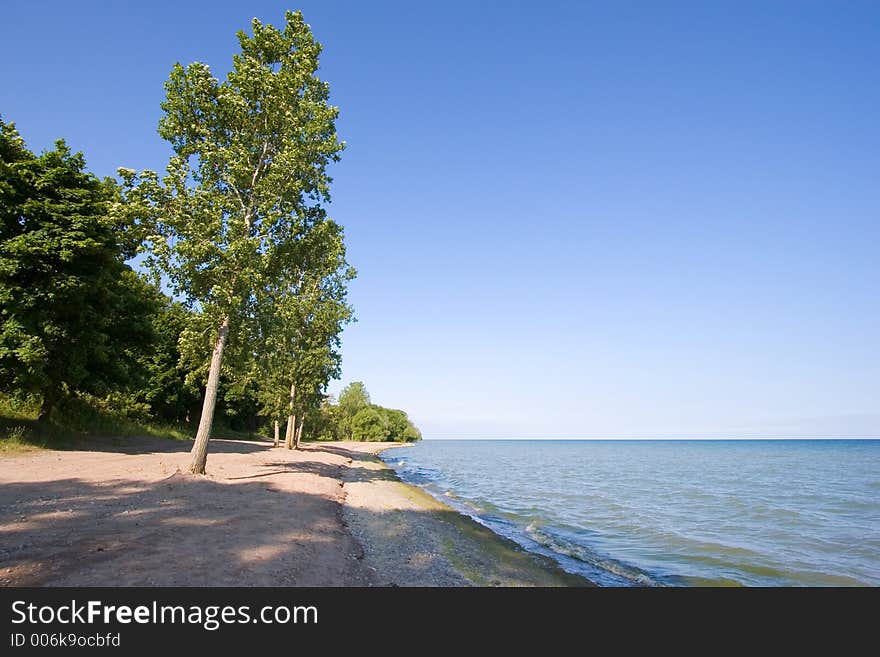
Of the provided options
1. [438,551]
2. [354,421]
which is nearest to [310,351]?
[438,551]

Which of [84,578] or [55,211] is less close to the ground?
[55,211]

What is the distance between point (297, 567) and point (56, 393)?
30.0m

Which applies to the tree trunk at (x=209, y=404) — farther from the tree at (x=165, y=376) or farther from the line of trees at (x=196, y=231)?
the tree at (x=165, y=376)

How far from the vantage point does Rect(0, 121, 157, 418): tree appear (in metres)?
24.5

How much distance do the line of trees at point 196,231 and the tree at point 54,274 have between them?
0.08 metres

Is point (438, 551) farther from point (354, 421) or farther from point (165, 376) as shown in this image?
point (354, 421)

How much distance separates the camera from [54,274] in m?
25.9

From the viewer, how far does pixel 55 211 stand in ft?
86.3

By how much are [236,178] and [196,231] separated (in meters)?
3.29

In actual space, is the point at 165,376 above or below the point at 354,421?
above

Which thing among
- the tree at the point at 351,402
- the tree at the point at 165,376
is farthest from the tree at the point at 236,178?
the tree at the point at 351,402

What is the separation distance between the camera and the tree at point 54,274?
24484 mm
